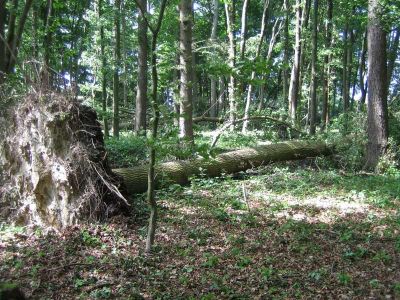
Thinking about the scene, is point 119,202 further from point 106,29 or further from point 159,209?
point 106,29

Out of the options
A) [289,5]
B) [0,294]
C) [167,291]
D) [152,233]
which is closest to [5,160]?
[152,233]

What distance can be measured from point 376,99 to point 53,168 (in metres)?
9.67

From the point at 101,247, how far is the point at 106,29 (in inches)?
622

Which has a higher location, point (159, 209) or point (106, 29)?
point (106, 29)

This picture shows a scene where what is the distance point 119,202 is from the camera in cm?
696

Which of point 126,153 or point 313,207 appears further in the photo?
point 126,153

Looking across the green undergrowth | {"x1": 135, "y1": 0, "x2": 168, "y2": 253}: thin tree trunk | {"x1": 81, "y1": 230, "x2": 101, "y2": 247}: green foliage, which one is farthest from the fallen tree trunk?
{"x1": 135, "y1": 0, "x2": 168, "y2": 253}: thin tree trunk

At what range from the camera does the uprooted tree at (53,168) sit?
21.7 feet

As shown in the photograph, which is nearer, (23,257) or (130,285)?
(130,285)

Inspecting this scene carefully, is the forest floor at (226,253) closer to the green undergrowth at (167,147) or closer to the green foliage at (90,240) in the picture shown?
the green foliage at (90,240)

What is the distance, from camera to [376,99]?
1172cm

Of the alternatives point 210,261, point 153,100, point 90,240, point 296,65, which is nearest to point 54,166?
point 90,240

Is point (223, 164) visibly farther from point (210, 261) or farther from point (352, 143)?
point (210, 261)

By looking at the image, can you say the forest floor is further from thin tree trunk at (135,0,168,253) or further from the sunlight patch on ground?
thin tree trunk at (135,0,168,253)
